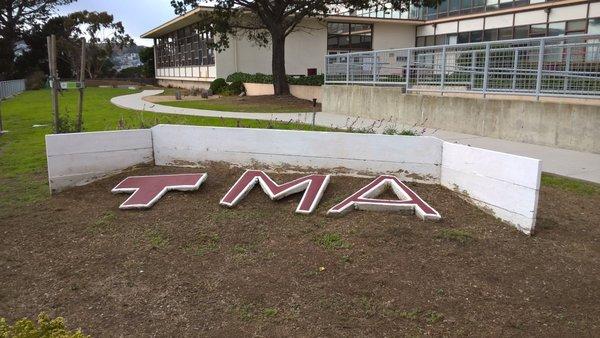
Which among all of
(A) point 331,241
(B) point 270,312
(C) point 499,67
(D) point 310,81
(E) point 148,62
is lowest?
(B) point 270,312

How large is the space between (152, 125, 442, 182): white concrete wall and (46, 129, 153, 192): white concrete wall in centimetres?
24

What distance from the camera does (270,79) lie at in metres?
25.5

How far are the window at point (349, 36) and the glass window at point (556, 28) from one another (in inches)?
465

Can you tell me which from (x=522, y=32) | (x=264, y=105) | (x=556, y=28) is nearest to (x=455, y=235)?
(x=264, y=105)

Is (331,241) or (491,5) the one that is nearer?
(331,241)

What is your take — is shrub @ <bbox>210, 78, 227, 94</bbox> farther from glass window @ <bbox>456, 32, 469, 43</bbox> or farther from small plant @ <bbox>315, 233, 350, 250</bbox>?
small plant @ <bbox>315, 233, 350, 250</bbox>

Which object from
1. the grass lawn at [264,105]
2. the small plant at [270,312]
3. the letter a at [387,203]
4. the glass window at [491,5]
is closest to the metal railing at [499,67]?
the grass lawn at [264,105]

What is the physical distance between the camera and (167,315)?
362 cm

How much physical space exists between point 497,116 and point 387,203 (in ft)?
20.8

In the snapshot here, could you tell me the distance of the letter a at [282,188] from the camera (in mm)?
5656

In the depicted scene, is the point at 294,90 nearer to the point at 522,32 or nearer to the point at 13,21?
the point at 522,32

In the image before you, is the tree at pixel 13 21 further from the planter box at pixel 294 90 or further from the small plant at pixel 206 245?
the small plant at pixel 206 245

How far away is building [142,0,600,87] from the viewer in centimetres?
2717

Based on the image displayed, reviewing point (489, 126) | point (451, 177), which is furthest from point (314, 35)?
point (451, 177)
